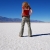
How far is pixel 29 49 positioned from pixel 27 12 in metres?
2.87

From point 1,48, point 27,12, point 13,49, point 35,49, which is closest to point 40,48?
point 35,49

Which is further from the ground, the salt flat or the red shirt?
the red shirt

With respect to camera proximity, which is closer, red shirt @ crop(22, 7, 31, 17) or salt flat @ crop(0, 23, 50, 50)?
salt flat @ crop(0, 23, 50, 50)

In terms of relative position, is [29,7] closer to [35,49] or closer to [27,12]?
[27,12]

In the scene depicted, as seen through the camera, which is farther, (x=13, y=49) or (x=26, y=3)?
(x=26, y=3)

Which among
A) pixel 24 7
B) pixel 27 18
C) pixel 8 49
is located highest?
pixel 24 7

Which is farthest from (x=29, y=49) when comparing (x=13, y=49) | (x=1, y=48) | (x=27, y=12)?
(x=27, y=12)

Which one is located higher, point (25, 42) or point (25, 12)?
point (25, 12)

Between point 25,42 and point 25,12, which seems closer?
point 25,42

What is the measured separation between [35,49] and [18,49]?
57 centimetres

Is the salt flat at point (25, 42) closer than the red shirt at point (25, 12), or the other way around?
the salt flat at point (25, 42)

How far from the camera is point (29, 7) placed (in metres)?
7.25

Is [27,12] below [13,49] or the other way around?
the other way around

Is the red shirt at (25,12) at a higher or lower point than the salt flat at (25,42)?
higher
